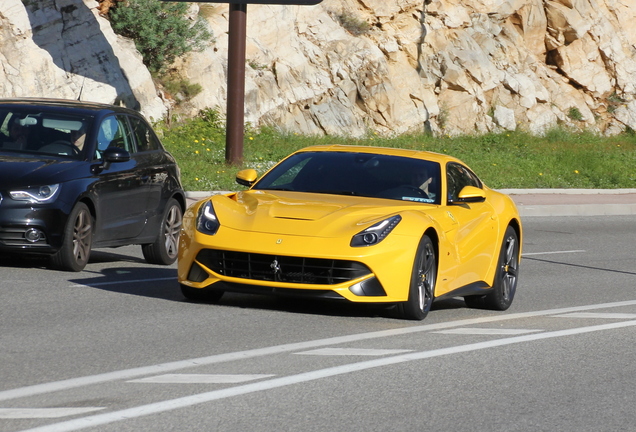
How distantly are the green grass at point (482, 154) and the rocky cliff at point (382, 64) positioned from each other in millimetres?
1220

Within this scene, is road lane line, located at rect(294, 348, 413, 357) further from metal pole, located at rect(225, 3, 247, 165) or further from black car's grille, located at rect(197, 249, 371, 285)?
metal pole, located at rect(225, 3, 247, 165)

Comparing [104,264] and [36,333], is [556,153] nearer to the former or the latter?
[104,264]

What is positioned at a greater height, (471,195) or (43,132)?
(43,132)

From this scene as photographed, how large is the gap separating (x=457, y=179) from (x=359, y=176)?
967 mm

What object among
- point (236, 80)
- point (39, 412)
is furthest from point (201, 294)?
point (236, 80)

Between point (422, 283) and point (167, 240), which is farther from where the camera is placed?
point (167, 240)

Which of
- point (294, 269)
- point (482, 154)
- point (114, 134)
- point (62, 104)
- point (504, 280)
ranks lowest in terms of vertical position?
point (482, 154)

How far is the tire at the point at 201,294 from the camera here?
30.0 ft

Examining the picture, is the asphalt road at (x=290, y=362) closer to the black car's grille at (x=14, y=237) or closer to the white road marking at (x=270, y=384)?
the white road marking at (x=270, y=384)

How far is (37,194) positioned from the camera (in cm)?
1045

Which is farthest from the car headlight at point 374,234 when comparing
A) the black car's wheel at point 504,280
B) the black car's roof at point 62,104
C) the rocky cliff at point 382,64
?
the rocky cliff at point 382,64

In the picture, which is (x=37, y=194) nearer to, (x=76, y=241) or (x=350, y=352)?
(x=76, y=241)

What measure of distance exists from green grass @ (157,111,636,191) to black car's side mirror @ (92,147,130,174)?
9157 mm

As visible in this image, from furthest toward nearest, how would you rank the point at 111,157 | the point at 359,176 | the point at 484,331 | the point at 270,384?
1. the point at 111,157
2. the point at 359,176
3. the point at 484,331
4. the point at 270,384
